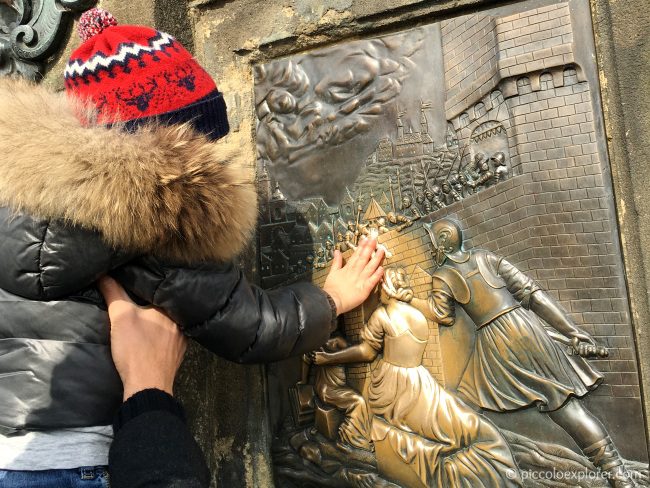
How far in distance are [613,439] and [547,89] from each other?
87 centimetres

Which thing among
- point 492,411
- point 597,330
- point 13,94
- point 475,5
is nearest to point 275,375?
point 492,411

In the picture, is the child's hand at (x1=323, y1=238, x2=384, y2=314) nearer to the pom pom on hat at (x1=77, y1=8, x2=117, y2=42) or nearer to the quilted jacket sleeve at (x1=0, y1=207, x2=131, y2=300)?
the quilted jacket sleeve at (x1=0, y1=207, x2=131, y2=300)

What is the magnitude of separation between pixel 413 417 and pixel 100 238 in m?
0.94

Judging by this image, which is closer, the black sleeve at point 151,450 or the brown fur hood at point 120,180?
the black sleeve at point 151,450

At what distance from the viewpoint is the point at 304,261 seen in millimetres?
1875

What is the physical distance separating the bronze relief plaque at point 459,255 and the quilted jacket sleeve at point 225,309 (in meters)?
0.33

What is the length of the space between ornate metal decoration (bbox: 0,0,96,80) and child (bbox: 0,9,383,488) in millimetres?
816

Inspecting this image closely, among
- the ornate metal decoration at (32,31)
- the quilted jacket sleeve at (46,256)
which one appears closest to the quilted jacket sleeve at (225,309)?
the quilted jacket sleeve at (46,256)

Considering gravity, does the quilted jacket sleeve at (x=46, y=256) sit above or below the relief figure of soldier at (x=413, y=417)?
above

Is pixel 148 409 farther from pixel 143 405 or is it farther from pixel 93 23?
pixel 93 23

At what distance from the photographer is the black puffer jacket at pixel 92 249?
125cm

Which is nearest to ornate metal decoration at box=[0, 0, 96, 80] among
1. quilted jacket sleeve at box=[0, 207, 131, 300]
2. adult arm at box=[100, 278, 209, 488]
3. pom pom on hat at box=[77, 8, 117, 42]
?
pom pom on hat at box=[77, 8, 117, 42]

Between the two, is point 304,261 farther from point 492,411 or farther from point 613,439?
point 613,439

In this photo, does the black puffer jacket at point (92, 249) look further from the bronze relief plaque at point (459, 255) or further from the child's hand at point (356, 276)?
the bronze relief plaque at point (459, 255)
